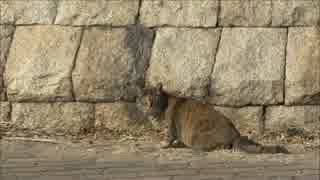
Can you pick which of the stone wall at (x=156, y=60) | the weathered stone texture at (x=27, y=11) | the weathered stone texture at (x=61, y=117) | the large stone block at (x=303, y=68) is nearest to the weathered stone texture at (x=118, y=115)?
the stone wall at (x=156, y=60)

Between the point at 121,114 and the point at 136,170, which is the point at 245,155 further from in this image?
the point at 121,114

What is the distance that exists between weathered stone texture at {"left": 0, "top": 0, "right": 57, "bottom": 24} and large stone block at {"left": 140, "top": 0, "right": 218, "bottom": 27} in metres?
1.16

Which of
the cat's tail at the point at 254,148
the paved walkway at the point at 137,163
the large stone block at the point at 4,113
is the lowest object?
the paved walkway at the point at 137,163

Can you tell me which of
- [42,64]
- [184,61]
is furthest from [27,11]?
[184,61]

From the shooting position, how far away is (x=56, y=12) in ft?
30.8

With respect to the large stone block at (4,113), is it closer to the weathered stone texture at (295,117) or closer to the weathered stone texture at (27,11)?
the weathered stone texture at (27,11)

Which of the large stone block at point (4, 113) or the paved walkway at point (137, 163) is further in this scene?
the large stone block at point (4, 113)

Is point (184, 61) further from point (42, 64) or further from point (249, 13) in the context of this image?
point (42, 64)

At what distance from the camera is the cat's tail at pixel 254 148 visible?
25.5 ft

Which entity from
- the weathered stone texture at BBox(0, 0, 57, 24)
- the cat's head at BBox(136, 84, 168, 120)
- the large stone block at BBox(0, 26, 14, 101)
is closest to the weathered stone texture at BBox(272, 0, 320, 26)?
the cat's head at BBox(136, 84, 168, 120)

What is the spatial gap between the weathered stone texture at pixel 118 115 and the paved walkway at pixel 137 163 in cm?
56

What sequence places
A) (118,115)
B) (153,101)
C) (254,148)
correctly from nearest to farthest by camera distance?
1. (254,148)
2. (153,101)
3. (118,115)

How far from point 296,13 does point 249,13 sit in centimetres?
56

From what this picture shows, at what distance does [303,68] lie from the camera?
879 cm
